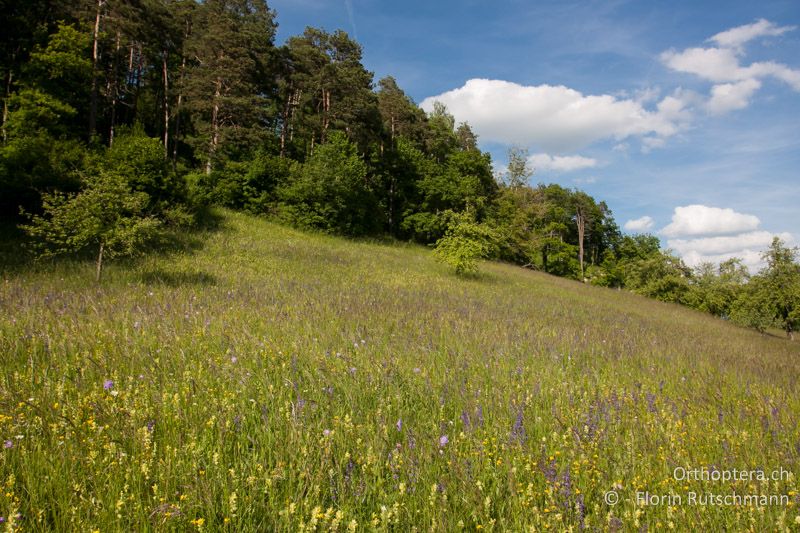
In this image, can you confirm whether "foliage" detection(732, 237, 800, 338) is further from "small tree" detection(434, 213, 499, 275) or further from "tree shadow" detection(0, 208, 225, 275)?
"tree shadow" detection(0, 208, 225, 275)

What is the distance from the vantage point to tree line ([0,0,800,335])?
13.4 m

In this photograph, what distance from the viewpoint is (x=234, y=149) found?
27703 millimetres

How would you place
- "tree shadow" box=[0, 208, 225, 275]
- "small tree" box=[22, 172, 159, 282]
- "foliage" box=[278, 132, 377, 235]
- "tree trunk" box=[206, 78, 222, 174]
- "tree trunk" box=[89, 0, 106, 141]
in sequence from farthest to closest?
"tree trunk" box=[206, 78, 222, 174] < "foliage" box=[278, 132, 377, 235] < "tree trunk" box=[89, 0, 106, 141] < "tree shadow" box=[0, 208, 225, 275] < "small tree" box=[22, 172, 159, 282]

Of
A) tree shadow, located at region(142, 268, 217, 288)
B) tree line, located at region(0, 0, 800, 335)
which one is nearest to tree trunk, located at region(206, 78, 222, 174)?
tree line, located at region(0, 0, 800, 335)

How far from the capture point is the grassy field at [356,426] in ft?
6.20

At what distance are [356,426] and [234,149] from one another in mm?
29750

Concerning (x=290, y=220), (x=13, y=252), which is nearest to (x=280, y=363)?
(x=13, y=252)

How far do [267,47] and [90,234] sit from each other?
30.9 metres

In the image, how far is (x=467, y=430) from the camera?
269cm

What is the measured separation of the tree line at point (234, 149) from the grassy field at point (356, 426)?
654 cm

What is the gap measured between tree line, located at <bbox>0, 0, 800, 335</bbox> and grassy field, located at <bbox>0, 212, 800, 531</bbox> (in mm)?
6544

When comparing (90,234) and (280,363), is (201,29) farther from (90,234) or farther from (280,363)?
(280,363)

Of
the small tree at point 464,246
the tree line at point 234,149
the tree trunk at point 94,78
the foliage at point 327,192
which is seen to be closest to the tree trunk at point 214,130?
the tree line at point 234,149

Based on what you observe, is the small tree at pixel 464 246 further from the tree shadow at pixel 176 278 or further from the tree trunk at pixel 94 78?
the tree trunk at pixel 94 78
